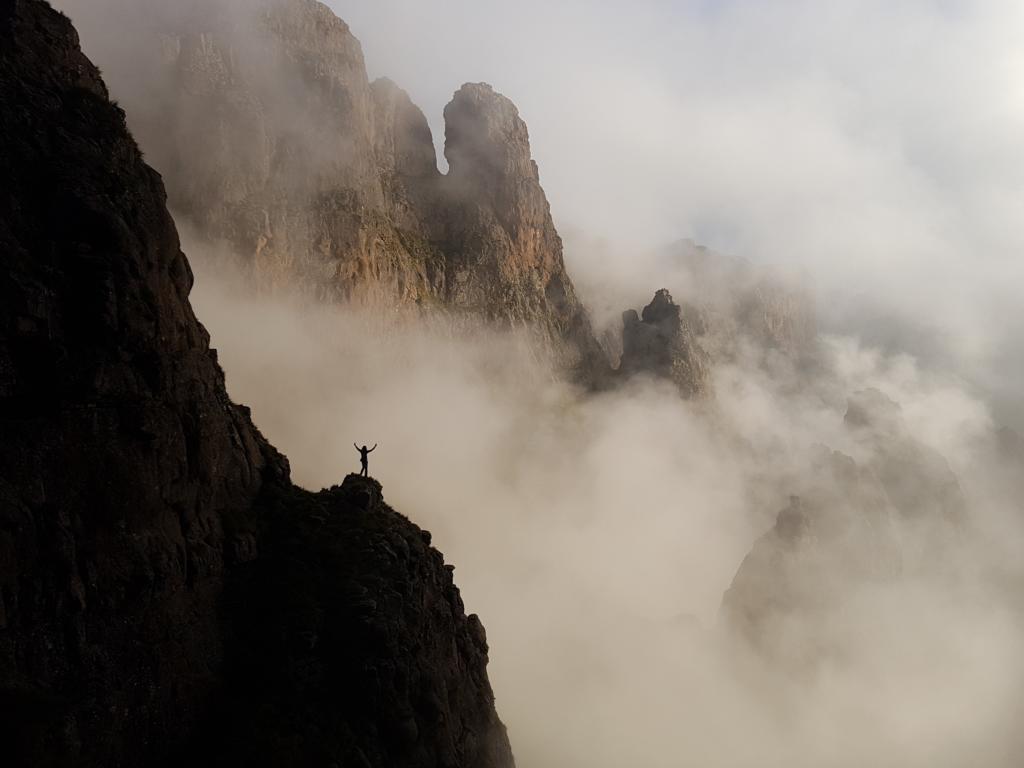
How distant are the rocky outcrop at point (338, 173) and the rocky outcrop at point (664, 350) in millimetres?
13878

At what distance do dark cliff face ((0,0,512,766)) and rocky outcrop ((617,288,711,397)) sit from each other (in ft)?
462

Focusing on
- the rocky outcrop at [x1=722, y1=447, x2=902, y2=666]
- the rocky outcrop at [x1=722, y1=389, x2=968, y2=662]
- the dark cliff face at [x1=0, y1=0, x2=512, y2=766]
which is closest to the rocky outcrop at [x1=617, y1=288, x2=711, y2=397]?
the rocky outcrop at [x1=722, y1=389, x2=968, y2=662]

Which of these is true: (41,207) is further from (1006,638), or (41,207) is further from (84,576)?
(1006,638)

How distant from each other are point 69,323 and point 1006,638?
425 feet

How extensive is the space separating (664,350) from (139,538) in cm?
15305

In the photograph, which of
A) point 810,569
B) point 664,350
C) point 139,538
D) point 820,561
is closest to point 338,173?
point 810,569

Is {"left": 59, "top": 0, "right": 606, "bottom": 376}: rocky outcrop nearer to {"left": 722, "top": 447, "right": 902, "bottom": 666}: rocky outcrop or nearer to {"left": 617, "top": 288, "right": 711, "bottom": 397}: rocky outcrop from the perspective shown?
{"left": 617, "top": 288, "right": 711, "bottom": 397}: rocky outcrop

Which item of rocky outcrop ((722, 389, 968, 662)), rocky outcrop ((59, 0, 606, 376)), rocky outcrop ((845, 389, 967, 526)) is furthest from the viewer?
rocky outcrop ((845, 389, 967, 526))

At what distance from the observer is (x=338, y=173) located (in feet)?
347

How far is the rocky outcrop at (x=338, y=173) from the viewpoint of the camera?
86.7 metres

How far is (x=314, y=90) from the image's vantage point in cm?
10494

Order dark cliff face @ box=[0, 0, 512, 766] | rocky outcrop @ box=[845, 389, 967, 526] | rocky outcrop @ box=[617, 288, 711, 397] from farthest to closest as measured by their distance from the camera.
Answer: rocky outcrop @ box=[617, 288, 711, 397] → rocky outcrop @ box=[845, 389, 967, 526] → dark cliff face @ box=[0, 0, 512, 766]

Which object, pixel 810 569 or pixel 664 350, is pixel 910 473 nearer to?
pixel 810 569

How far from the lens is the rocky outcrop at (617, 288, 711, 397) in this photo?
165625 mm
